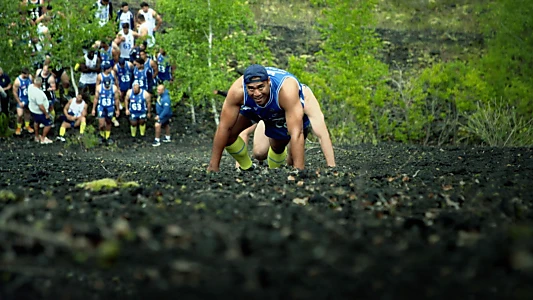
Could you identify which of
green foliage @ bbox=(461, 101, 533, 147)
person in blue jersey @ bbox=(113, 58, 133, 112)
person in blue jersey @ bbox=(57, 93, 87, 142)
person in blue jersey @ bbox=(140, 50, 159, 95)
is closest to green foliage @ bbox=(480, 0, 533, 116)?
green foliage @ bbox=(461, 101, 533, 147)

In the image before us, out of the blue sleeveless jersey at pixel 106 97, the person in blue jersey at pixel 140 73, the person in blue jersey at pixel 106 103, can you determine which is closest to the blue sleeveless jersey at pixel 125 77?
the person in blue jersey at pixel 140 73

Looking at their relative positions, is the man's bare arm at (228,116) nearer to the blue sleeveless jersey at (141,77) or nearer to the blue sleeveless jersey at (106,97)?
the blue sleeveless jersey at (106,97)

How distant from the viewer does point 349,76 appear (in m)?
20.0

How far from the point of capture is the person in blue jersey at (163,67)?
21.3 metres

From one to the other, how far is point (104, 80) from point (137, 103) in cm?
123

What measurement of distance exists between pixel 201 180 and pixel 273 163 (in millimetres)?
3258

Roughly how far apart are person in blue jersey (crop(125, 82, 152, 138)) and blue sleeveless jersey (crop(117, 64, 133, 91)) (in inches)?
22.8

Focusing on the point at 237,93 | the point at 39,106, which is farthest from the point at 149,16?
the point at 237,93

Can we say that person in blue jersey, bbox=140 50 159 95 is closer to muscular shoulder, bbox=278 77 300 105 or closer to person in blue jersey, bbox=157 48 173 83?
person in blue jersey, bbox=157 48 173 83

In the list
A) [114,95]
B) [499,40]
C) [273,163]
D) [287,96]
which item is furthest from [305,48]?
[287,96]

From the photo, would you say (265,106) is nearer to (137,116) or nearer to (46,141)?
(46,141)

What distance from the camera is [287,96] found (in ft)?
25.7

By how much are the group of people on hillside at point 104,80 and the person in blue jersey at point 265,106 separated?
1156cm

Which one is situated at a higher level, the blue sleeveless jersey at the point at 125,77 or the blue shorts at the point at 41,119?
the blue sleeveless jersey at the point at 125,77
